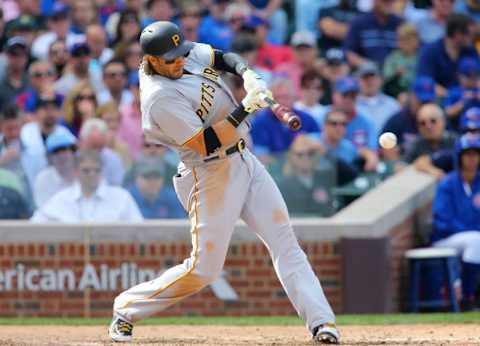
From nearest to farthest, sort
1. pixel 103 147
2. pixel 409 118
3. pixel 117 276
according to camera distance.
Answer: pixel 117 276
pixel 103 147
pixel 409 118

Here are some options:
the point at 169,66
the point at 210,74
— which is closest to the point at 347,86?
the point at 210,74

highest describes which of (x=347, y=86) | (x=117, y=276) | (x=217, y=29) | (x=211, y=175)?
(x=217, y=29)

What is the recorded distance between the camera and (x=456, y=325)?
30.6ft

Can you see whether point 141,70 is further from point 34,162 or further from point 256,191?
point 34,162

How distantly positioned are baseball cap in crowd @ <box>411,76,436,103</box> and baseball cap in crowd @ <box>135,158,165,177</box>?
3.23 meters

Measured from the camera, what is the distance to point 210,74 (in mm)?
7668

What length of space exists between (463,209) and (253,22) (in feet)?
13.3

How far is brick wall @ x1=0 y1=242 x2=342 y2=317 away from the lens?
10.9 m

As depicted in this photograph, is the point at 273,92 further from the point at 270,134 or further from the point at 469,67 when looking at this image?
the point at 469,67

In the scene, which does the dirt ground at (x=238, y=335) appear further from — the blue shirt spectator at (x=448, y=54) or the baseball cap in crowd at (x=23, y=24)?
the baseball cap in crowd at (x=23, y=24)

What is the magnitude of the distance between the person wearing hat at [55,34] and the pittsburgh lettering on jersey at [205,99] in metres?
7.28

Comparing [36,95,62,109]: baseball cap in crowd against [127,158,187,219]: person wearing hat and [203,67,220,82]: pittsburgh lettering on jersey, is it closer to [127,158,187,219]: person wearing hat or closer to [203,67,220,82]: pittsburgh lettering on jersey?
[127,158,187,219]: person wearing hat

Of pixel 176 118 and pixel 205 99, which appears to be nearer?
pixel 176 118

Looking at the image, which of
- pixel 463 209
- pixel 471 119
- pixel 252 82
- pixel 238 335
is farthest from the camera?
pixel 471 119
